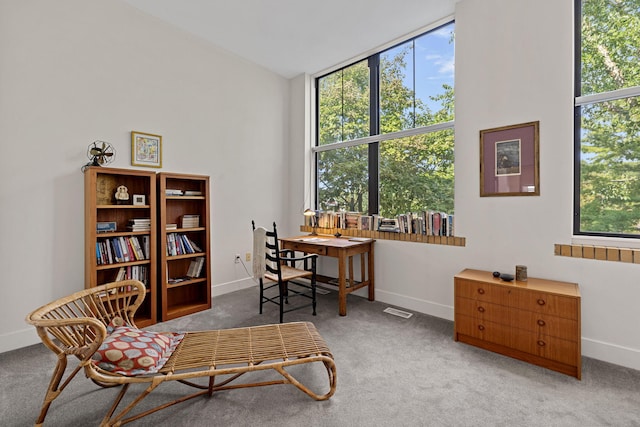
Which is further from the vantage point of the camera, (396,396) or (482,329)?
(482,329)

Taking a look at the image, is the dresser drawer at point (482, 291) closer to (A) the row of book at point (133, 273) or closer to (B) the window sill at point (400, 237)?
(B) the window sill at point (400, 237)

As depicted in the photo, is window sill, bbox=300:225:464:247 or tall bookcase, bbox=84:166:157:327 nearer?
tall bookcase, bbox=84:166:157:327

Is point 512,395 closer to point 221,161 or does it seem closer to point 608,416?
point 608,416

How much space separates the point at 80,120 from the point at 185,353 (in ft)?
8.09

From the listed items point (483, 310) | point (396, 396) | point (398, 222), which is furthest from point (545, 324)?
point (398, 222)

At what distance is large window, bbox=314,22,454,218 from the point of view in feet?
10.8

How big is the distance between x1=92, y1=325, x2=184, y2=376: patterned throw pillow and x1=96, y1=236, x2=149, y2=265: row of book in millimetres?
1304

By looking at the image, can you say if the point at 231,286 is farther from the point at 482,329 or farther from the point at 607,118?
the point at 607,118

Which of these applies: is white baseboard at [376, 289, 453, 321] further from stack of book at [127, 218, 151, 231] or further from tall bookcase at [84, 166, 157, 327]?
stack of book at [127, 218, 151, 231]

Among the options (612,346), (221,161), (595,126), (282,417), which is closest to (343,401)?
(282,417)

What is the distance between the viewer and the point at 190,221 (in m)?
3.37

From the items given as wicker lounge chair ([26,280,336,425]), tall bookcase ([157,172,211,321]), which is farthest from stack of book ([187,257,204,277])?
wicker lounge chair ([26,280,336,425])

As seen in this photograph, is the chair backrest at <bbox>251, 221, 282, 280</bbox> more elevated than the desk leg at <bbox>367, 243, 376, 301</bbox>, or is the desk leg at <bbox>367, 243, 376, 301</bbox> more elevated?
the chair backrest at <bbox>251, 221, 282, 280</bbox>

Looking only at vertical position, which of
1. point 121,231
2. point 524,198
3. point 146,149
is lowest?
point 121,231
